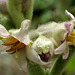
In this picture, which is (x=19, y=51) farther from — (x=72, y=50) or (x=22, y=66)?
(x=72, y=50)

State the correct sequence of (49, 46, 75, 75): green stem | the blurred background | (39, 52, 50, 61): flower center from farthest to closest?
the blurred background → (49, 46, 75, 75): green stem → (39, 52, 50, 61): flower center

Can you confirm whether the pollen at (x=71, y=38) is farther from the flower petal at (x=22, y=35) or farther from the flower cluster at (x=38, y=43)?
the flower petal at (x=22, y=35)

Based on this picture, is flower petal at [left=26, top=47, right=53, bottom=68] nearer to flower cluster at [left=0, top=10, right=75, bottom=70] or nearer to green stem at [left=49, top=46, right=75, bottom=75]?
flower cluster at [left=0, top=10, right=75, bottom=70]

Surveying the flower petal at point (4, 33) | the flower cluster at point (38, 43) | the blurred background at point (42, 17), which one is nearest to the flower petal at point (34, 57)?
the flower cluster at point (38, 43)

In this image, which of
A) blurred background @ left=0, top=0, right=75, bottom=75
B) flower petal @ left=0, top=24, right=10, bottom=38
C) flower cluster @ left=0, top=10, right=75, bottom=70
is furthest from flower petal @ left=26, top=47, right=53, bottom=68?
blurred background @ left=0, top=0, right=75, bottom=75

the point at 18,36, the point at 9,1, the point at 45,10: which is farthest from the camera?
the point at 45,10

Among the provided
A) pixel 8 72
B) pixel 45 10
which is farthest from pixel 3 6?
pixel 45 10
